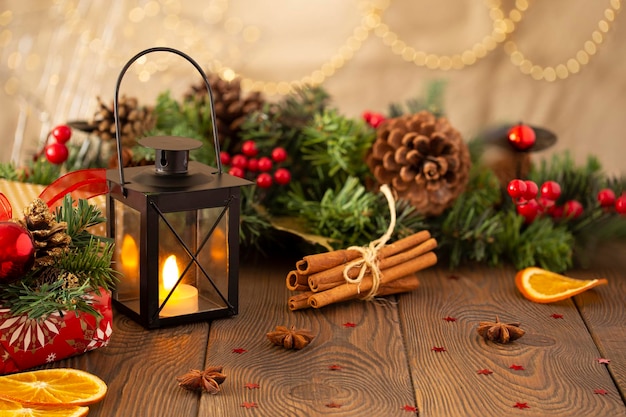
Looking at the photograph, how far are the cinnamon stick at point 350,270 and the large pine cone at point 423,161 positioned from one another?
112 millimetres

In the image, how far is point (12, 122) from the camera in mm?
2393

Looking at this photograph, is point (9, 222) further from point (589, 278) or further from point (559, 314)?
point (589, 278)

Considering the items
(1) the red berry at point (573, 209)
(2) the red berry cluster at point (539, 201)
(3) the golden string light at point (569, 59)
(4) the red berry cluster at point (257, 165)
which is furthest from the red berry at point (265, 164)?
(3) the golden string light at point (569, 59)

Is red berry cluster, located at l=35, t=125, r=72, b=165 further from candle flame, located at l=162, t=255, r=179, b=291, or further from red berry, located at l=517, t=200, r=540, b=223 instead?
red berry, located at l=517, t=200, r=540, b=223

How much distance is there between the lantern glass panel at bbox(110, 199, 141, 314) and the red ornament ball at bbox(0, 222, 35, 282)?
7.7 inches

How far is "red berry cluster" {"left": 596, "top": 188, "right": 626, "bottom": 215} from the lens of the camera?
1.60m

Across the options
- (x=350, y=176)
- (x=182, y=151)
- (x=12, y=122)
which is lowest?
(x=12, y=122)

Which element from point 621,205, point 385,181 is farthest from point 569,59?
point 385,181

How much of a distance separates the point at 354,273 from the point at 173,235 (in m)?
0.33

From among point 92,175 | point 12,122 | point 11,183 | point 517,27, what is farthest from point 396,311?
point 12,122

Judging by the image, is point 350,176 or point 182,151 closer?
point 182,151

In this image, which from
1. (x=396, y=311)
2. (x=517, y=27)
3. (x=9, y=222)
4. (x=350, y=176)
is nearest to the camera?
(x=9, y=222)

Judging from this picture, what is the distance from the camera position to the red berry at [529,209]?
62.5 inches

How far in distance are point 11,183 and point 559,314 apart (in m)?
0.96
